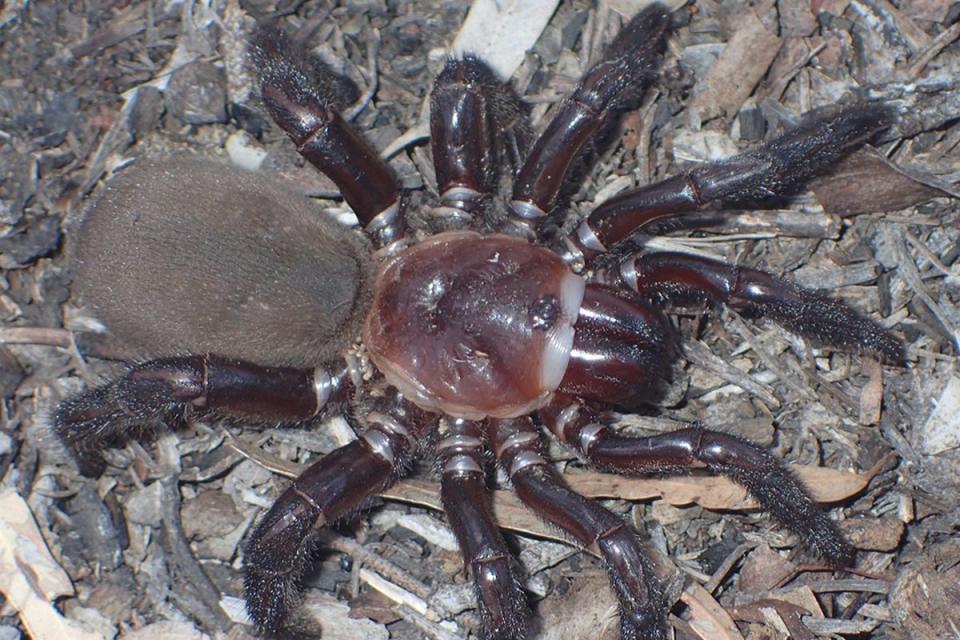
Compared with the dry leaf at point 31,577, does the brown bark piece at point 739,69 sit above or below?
above

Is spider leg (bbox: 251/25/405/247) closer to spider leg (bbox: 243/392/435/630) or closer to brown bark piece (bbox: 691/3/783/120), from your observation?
spider leg (bbox: 243/392/435/630)

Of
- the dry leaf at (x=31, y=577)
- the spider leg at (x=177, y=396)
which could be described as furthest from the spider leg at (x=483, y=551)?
the dry leaf at (x=31, y=577)

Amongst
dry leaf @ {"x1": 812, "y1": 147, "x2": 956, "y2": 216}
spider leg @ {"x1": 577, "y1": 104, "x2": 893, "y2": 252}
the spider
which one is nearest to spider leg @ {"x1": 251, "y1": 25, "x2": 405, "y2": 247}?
the spider

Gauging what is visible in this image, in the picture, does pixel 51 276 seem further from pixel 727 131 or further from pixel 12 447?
pixel 727 131

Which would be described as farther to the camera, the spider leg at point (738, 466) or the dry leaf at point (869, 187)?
the dry leaf at point (869, 187)

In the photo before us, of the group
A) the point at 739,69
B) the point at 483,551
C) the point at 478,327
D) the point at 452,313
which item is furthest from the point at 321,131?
the point at 739,69

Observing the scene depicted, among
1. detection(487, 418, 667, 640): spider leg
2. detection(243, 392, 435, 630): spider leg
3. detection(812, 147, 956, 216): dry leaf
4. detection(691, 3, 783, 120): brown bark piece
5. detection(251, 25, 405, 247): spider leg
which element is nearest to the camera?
detection(487, 418, 667, 640): spider leg

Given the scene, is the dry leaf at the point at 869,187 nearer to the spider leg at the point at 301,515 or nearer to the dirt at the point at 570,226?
the dirt at the point at 570,226
